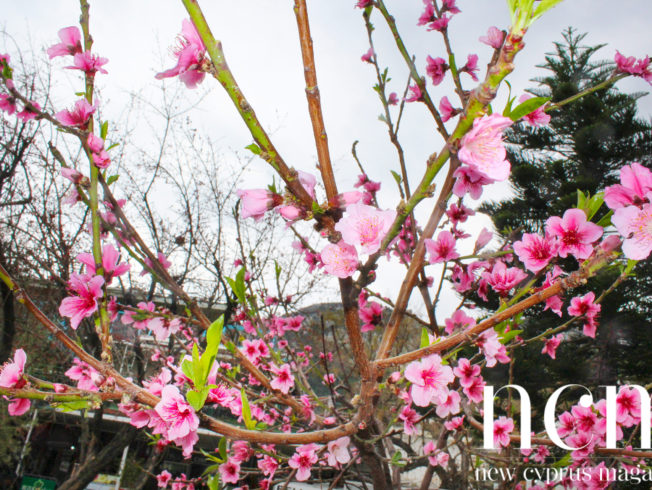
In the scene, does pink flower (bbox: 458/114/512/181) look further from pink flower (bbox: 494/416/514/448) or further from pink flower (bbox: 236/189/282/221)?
pink flower (bbox: 494/416/514/448)

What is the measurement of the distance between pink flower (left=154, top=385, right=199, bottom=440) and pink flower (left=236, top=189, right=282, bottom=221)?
0.34 metres

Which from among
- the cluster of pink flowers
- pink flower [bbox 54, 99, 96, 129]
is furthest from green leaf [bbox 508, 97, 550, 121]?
pink flower [bbox 54, 99, 96, 129]

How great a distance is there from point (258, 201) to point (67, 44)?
3.01 ft

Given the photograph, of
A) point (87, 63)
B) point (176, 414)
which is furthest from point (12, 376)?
point (87, 63)

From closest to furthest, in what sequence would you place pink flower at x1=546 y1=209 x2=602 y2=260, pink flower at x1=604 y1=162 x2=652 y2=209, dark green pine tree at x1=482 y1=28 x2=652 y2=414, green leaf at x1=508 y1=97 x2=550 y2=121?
green leaf at x1=508 y1=97 x2=550 y2=121 → pink flower at x1=604 y1=162 x2=652 y2=209 → pink flower at x1=546 y1=209 x2=602 y2=260 → dark green pine tree at x1=482 y1=28 x2=652 y2=414

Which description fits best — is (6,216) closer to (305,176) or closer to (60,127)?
(60,127)

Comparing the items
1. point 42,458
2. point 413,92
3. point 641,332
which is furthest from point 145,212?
point 42,458

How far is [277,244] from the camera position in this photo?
895 centimetres

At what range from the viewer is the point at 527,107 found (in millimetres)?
550

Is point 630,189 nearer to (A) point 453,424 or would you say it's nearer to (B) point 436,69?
(B) point 436,69

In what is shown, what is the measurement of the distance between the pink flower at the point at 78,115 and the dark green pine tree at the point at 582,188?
27.3ft

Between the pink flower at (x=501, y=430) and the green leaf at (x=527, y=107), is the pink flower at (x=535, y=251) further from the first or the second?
the pink flower at (x=501, y=430)

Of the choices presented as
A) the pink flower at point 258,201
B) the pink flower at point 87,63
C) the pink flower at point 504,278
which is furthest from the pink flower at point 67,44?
the pink flower at point 504,278

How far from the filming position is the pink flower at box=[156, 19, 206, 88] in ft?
2.22
